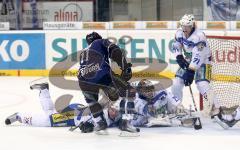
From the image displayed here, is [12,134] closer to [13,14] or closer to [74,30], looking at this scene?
[74,30]

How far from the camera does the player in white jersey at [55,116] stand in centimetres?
600

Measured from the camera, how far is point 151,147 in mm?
5180

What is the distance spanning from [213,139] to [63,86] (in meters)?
4.36

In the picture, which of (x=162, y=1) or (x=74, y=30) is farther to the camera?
(x=162, y=1)

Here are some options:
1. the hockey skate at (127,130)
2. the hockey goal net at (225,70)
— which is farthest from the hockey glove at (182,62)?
the hockey skate at (127,130)

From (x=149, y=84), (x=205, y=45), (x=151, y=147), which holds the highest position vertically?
(x=205, y=45)

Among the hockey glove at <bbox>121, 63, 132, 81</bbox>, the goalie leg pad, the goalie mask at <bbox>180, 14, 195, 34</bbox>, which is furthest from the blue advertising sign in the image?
the hockey glove at <bbox>121, 63, 132, 81</bbox>

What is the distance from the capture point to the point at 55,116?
20.1 ft

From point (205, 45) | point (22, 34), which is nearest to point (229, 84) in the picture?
point (205, 45)

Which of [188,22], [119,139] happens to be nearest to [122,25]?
[188,22]

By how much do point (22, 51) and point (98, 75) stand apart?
5.78m

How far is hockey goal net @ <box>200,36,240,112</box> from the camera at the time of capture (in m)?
7.18

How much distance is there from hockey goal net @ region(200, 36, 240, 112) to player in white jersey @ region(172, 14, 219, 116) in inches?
17.4

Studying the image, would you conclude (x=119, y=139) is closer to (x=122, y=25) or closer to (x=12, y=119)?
(x=12, y=119)
